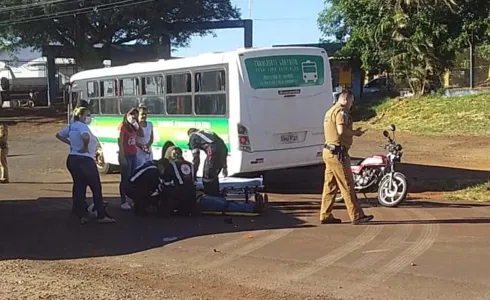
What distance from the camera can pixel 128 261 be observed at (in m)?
8.52

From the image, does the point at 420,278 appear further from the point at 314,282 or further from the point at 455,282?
the point at 314,282

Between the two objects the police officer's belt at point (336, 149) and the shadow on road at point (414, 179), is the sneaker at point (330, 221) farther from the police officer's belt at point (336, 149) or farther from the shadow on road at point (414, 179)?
the shadow on road at point (414, 179)

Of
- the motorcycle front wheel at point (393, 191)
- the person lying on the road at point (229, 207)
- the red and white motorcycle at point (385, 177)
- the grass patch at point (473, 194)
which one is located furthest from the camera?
the grass patch at point (473, 194)

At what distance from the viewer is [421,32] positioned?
3528 centimetres

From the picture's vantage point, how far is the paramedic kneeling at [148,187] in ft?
38.6

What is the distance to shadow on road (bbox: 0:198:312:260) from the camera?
924cm

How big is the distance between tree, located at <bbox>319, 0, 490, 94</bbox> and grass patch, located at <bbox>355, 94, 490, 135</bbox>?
1.74 meters

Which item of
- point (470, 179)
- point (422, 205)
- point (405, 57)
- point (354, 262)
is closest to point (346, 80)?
point (405, 57)

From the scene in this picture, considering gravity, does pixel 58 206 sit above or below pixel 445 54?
below

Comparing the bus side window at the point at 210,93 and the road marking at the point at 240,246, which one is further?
the bus side window at the point at 210,93

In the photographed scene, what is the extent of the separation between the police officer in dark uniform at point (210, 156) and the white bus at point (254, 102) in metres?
1.02

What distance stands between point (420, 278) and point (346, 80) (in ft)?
122

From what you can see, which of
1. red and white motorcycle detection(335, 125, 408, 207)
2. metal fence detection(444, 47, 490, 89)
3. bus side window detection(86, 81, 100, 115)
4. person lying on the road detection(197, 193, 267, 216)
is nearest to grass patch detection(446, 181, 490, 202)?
red and white motorcycle detection(335, 125, 408, 207)

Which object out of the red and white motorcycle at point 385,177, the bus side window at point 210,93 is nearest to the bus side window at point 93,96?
the bus side window at point 210,93
